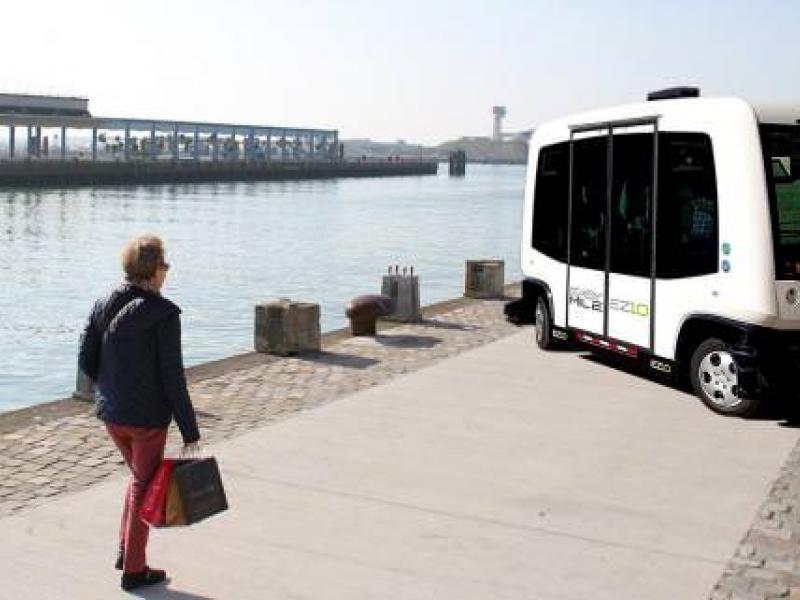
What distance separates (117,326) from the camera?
4.93m

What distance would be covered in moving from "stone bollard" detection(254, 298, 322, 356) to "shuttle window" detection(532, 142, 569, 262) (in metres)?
3.05

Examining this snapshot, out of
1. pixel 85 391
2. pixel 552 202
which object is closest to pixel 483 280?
pixel 552 202

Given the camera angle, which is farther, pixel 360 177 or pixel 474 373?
pixel 360 177

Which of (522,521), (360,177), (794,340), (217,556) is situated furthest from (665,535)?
(360,177)

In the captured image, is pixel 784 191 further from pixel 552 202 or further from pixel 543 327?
pixel 543 327

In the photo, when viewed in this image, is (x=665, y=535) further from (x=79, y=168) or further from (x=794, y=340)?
(x=79, y=168)

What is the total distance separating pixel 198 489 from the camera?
16.3 feet

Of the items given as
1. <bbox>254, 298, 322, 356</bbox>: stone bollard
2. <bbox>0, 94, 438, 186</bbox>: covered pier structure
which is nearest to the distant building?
<bbox>0, 94, 438, 186</bbox>: covered pier structure

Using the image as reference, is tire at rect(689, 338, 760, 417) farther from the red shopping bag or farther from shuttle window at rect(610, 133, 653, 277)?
the red shopping bag

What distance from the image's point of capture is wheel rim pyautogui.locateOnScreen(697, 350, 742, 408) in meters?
9.36

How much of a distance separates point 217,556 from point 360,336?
843cm

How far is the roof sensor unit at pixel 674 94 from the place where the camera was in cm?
1038

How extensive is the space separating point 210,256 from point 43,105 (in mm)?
80156

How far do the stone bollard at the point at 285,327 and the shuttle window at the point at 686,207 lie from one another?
4372mm
